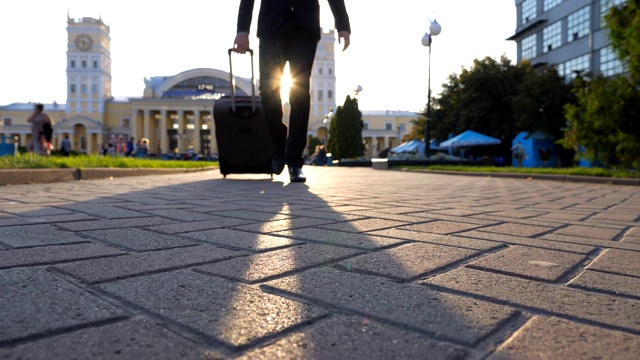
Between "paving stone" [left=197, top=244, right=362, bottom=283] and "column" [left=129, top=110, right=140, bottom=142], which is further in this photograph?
"column" [left=129, top=110, right=140, bottom=142]

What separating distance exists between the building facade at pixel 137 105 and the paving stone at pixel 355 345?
7873cm

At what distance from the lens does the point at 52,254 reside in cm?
177

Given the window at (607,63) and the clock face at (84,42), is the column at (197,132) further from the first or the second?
the window at (607,63)

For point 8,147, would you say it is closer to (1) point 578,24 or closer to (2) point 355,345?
(2) point 355,345

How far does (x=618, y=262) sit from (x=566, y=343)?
1089 millimetres

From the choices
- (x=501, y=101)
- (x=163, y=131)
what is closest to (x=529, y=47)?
(x=501, y=101)

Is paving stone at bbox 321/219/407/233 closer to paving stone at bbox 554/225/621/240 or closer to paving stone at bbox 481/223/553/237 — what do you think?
paving stone at bbox 481/223/553/237

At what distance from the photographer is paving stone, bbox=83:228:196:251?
78.3 inches

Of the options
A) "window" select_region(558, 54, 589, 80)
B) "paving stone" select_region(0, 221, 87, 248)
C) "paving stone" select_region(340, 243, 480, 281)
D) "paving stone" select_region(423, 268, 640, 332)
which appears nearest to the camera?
"paving stone" select_region(423, 268, 640, 332)

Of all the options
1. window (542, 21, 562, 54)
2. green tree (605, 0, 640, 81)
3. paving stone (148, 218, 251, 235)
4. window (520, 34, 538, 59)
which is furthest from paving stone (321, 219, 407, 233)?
window (520, 34, 538, 59)

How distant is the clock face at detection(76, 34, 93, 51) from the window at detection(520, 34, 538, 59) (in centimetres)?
7208

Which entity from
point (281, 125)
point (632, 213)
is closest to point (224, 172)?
point (281, 125)

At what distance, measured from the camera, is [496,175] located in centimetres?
1262

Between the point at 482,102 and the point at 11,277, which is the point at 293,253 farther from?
the point at 482,102
